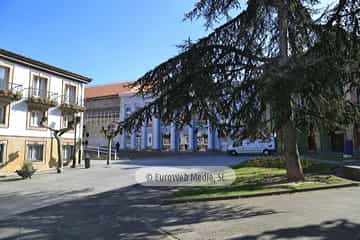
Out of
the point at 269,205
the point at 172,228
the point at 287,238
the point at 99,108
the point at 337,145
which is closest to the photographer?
the point at 287,238

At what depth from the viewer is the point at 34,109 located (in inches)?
879

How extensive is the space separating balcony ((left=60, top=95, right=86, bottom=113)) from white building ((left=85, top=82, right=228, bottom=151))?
16.3m

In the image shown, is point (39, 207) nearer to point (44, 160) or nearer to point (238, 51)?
point (238, 51)

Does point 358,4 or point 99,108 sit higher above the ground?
point 99,108

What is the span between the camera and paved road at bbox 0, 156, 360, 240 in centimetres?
568

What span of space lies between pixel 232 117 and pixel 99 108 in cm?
4548

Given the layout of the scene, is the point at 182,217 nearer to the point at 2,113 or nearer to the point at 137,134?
the point at 2,113

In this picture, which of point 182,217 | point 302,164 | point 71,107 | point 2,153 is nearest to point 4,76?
point 2,153

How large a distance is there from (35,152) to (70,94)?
637cm

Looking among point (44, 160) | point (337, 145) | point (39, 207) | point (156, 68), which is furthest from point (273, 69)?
point (337, 145)

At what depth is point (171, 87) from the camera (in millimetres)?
10820

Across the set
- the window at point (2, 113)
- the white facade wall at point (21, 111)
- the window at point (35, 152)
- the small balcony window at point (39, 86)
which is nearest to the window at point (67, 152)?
the white facade wall at point (21, 111)

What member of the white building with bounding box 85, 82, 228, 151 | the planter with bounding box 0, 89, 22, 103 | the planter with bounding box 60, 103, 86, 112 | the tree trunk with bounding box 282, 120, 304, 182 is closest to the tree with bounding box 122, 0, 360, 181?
the tree trunk with bounding box 282, 120, 304, 182

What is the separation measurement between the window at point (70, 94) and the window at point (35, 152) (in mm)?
4806
